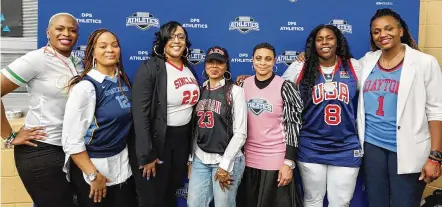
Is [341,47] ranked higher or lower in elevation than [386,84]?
higher

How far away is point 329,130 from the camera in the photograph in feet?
6.97

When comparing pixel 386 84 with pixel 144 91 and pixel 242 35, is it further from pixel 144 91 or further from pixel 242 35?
pixel 144 91

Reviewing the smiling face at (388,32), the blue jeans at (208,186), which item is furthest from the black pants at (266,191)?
the smiling face at (388,32)

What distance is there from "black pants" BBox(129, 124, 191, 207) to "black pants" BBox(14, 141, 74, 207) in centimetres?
38

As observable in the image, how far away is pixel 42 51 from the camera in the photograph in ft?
6.11

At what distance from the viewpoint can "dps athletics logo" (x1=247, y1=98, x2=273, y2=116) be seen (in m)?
2.05

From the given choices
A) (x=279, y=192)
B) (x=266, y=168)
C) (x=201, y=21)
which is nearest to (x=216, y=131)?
(x=266, y=168)

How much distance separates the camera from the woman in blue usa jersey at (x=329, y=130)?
6.97 feet

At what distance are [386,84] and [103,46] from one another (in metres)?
1.60

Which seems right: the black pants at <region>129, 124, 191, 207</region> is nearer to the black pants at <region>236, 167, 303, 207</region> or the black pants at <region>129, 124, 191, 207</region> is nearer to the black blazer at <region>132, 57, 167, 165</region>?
the black blazer at <region>132, 57, 167, 165</region>

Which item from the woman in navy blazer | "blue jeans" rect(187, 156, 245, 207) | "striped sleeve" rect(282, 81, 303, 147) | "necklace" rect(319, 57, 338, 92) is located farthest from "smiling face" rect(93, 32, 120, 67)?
the woman in navy blazer

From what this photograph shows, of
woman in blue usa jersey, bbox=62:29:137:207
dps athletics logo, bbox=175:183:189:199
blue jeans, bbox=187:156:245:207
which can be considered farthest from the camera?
dps athletics logo, bbox=175:183:189:199

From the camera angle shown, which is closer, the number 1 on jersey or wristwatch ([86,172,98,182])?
wristwatch ([86,172,98,182])

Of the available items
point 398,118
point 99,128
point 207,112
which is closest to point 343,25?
point 398,118
